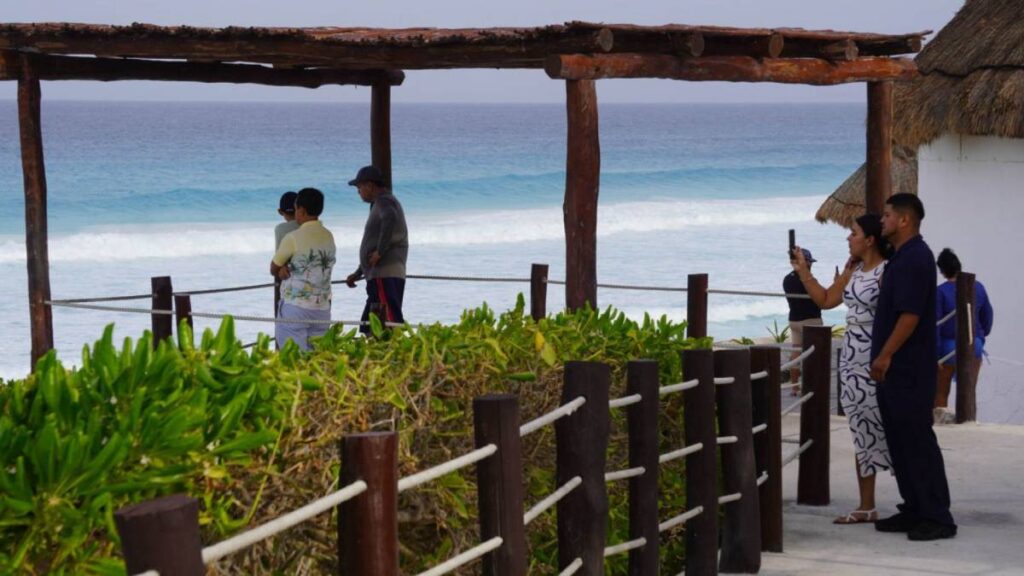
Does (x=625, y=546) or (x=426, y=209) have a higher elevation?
(x=426, y=209)

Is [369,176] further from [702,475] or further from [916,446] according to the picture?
[702,475]

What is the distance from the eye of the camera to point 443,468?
3447mm

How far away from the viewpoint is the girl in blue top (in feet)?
36.7

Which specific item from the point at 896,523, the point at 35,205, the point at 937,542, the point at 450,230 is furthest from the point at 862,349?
the point at 450,230

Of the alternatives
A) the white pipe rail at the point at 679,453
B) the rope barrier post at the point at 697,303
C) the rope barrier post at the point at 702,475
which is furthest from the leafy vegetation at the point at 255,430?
the rope barrier post at the point at 697,303

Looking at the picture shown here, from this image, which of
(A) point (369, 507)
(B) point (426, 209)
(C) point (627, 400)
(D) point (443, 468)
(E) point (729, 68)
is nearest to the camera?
(A) point (369, 507)

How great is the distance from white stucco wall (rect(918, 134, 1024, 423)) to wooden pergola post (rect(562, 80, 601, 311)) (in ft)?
17.7

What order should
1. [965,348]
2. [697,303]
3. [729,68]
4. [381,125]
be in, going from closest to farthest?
[729,68]
[965,348]
[697,303]
[381,125]

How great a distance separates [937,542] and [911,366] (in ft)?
2.47

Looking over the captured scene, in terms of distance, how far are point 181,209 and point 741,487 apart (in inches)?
1722

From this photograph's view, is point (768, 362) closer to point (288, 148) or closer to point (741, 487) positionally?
point (741, 487)

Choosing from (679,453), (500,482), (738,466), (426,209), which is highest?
(426,209)

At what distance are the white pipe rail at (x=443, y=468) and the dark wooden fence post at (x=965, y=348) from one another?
713 centimetres

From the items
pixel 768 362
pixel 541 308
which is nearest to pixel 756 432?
pixel 768 362
